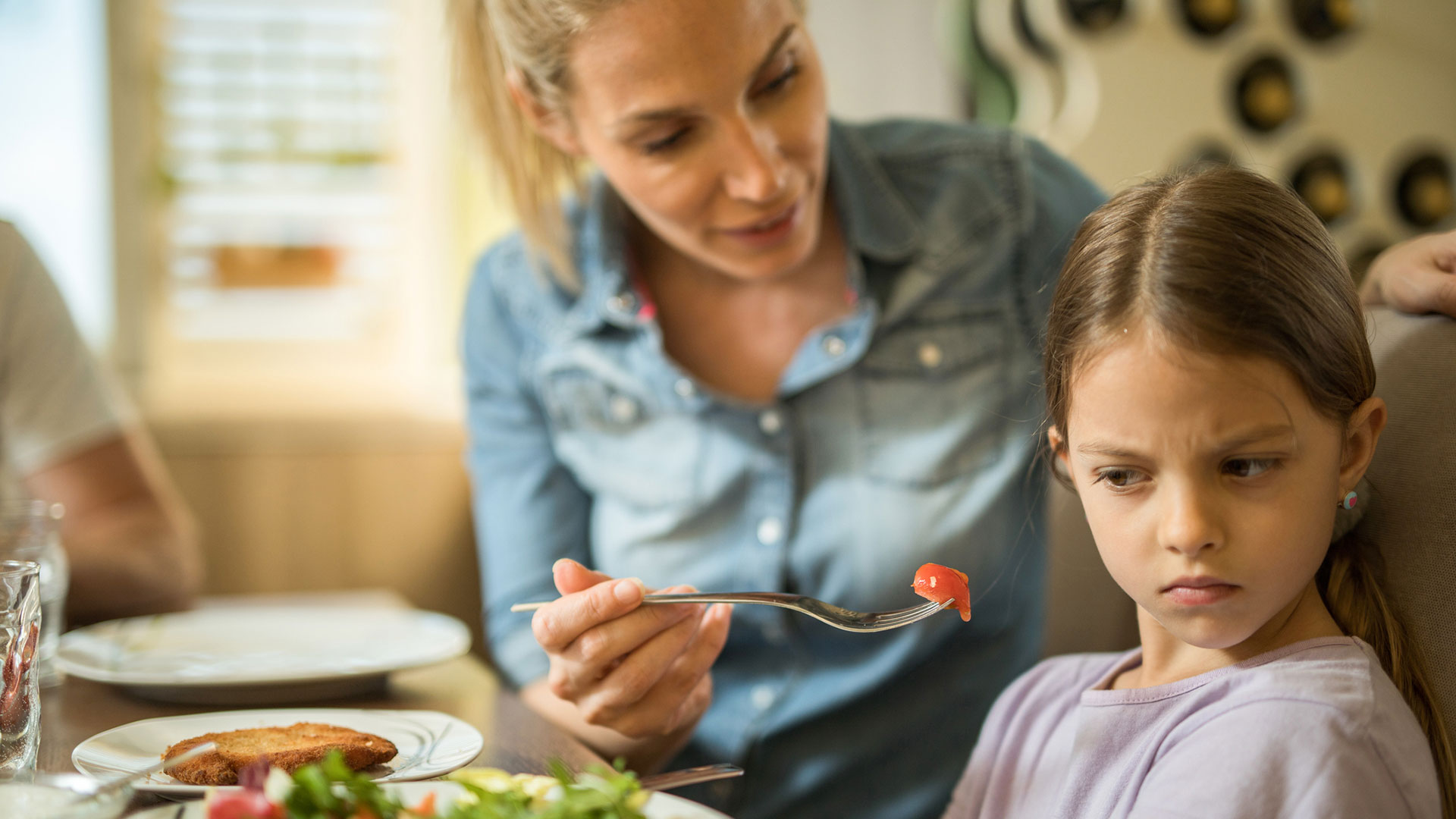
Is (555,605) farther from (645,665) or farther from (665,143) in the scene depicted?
(665,143)

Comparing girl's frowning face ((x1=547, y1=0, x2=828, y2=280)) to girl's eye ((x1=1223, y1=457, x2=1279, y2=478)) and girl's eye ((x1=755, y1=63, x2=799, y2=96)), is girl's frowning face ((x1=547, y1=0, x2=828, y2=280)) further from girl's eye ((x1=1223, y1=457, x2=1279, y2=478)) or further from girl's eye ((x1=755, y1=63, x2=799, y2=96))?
girl's eye ((x1=1223, y1=457, x2=1279, y2=478))

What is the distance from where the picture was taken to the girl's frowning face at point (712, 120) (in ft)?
2.99

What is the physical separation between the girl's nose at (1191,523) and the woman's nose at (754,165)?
464 mm

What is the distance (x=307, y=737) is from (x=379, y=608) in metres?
0.61

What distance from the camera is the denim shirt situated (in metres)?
1.14

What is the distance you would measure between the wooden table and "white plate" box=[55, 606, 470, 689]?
2 centimetres

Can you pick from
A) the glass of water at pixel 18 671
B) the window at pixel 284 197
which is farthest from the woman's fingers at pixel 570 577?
the window at pixel 284 197

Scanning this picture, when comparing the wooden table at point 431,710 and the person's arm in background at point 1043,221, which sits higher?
the person's arm in background at point 1043,221

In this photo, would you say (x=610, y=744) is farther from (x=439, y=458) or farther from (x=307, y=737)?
(x=439, y=458)

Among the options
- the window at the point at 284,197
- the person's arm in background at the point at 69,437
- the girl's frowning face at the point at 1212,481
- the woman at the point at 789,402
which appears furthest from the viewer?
the window at the point at 284,197

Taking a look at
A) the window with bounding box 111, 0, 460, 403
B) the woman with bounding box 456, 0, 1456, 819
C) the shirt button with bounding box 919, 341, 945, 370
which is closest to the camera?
the woman with bounding box 456, 0, 1456, 819

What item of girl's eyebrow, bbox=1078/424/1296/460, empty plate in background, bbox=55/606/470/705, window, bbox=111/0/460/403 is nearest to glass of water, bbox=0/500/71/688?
empty plate in background, bbox=55/606/470/705

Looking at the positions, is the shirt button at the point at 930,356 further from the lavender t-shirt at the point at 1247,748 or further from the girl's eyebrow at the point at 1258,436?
the girl's eyebrow at the point at 1258,436

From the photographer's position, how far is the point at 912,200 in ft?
4.02
